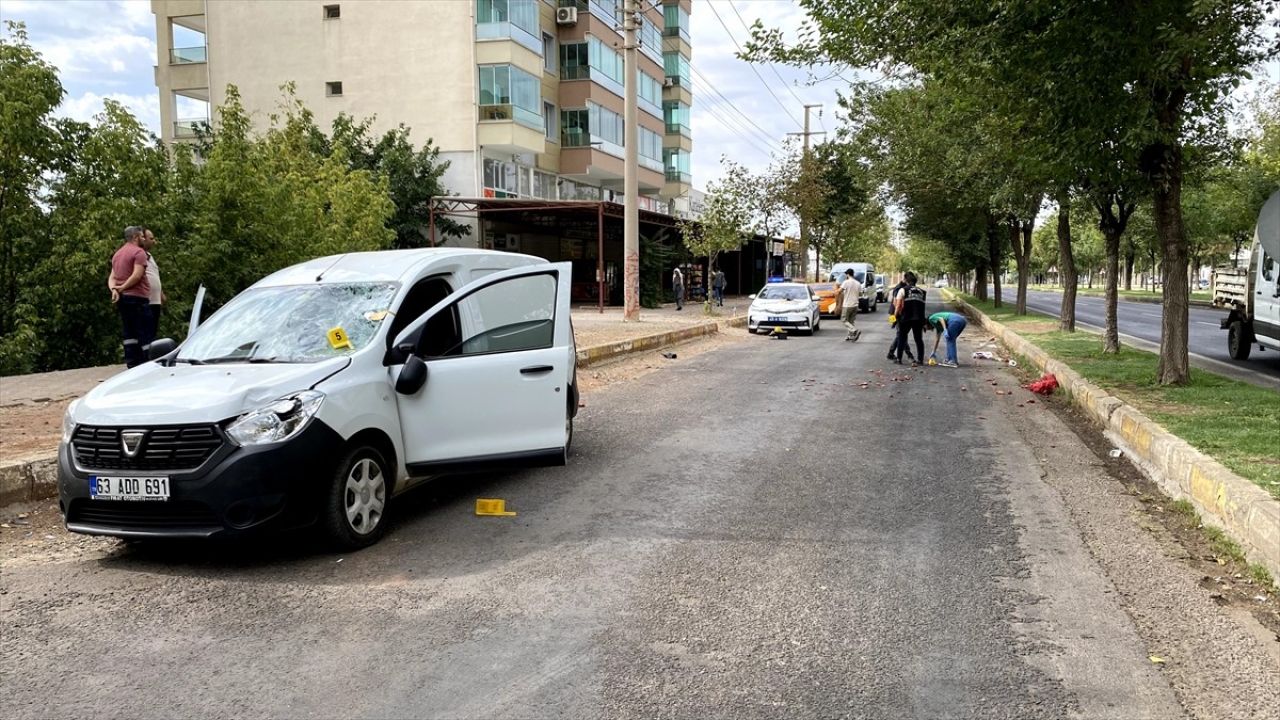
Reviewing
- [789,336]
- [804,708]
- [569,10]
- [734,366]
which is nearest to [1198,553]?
[804,708]

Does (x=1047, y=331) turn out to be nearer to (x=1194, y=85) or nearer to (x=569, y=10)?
(x=1194, y=85)

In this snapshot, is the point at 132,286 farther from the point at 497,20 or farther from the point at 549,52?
the point at 549,52

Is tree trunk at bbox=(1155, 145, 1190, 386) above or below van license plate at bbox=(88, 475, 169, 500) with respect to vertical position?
above

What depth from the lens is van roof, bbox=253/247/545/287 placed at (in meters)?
6.28

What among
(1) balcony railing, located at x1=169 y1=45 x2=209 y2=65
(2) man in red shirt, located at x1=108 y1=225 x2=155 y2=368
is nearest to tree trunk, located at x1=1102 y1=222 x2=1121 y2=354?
(2) man in red shirt, located at x1=108 y1=225 x2=155 y2=368

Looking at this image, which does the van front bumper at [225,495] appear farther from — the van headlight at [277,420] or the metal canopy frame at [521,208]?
the metal canopy frame at [521,208]

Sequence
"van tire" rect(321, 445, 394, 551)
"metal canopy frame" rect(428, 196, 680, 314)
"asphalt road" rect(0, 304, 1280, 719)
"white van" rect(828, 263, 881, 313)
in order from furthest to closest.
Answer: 1. "white van" rect(828, 263, 881, 313)
2. "metal canopy frame" rect(428, 196, 680, 314)
3. "van tire" rect(321, 445, 394, 551)
4. "asphalt road" rect(0, 304, 1280, 719)

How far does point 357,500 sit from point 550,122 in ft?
111

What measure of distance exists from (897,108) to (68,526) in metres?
22.9

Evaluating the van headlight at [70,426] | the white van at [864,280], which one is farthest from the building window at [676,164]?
the van headlight at [70,426]

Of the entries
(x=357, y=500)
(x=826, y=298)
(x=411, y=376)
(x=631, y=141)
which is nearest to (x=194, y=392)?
(x=357, y=500)

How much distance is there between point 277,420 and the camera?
15.9 feet

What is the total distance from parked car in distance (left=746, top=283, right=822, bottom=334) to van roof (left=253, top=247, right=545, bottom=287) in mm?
18285

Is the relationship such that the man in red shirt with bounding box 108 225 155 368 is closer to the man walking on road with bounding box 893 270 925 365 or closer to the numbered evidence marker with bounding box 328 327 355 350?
the numbered evidence marker with bounding box 328 327 355 350
